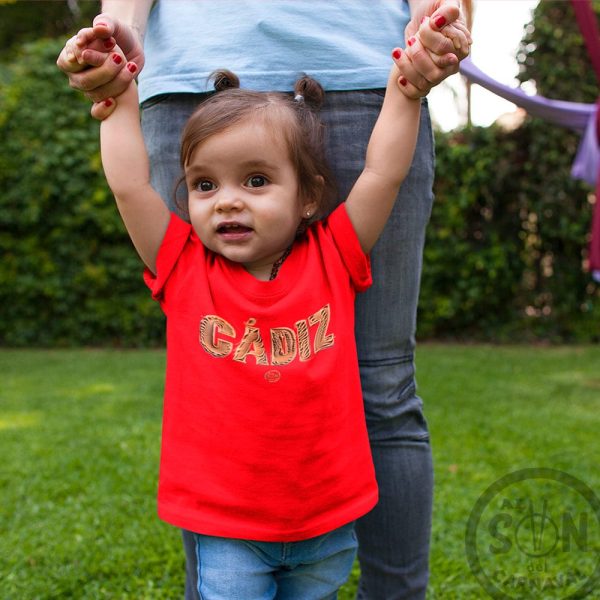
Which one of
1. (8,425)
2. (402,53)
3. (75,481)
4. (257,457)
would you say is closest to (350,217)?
(402,53)

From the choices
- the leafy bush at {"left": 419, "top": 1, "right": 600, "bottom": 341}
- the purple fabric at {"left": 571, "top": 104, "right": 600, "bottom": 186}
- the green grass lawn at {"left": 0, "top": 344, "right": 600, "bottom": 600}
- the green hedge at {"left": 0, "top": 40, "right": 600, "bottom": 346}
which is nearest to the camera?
the green grass lawn at {"left": 0, "top": 344, "right": 600, "bottom": 600}

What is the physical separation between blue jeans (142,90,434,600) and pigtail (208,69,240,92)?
3.2 inches

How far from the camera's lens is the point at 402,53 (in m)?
1.38

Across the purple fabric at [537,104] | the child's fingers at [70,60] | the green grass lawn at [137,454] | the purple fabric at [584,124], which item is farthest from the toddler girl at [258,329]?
the purple fabric at [584,124]

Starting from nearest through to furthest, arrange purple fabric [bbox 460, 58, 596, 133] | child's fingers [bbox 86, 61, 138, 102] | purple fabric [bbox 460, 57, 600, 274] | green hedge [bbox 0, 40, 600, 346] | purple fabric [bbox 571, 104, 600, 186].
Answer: child's fingers [bbox 86, 61, 138, 102]
purple fabric [bbox 460, 58, 596, 133]
purple fabric [bbox 460, 57, 600, 274]
purple fabric [bbox 571, 104, 600, 186]
green hedge [bbox 0, 40, 600, 346]

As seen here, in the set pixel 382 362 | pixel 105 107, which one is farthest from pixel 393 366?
pixel 105 107

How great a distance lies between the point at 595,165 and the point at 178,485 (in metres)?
3.94

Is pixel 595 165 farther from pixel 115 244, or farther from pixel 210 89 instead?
pixel 115 244

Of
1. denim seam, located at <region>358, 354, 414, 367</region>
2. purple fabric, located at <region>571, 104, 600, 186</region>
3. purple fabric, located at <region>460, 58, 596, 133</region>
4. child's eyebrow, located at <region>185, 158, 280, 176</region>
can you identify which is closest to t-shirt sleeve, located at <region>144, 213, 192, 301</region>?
child's eyebrow, located at <region>185, 158, 280, 176</region>

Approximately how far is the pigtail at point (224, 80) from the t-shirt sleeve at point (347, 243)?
336 millimetres

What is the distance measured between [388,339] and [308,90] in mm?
554

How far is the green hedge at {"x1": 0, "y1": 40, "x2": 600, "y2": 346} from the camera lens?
7.40 m

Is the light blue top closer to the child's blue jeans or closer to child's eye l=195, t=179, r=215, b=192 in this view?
child's eye l=195, t=179, r=215, b=192

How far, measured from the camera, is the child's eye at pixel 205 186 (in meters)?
1.51
